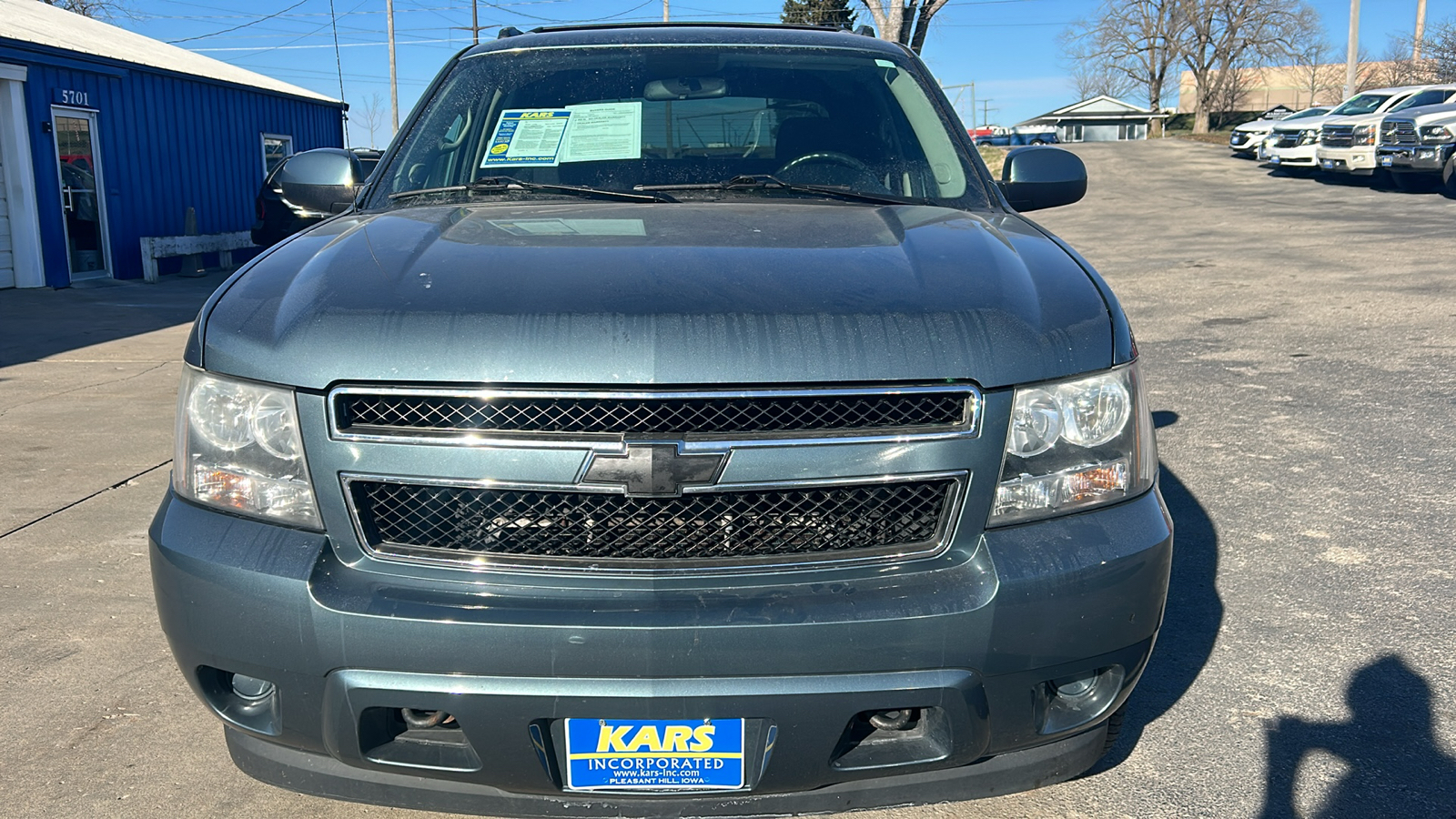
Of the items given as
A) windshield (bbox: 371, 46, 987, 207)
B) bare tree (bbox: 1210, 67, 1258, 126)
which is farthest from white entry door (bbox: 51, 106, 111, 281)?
bare tree (bbox: 1210, 67, 1258, 126)

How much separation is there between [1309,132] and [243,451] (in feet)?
91.0

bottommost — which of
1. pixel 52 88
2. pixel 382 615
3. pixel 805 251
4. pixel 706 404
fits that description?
pixel 382 615

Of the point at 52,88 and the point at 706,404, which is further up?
the point at 52,88

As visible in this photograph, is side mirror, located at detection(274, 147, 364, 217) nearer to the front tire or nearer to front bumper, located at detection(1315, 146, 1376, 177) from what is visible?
the front tire

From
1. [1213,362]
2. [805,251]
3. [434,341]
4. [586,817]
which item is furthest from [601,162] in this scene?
[1213,362]

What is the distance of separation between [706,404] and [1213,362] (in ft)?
21.7

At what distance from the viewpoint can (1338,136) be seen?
23203mm

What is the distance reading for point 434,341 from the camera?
204 centimetres

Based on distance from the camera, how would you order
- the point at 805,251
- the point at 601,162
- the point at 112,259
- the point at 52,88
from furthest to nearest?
the point at 112,259 → the point at 52,88 → the point at 601,162 → the point at 805,251

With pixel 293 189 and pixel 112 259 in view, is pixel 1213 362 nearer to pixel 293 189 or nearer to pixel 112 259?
pixel 293 189

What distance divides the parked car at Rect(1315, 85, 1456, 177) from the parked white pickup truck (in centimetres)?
81

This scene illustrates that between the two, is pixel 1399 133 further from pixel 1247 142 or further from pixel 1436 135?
pixel 1247 142

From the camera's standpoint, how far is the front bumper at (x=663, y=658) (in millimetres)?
1909

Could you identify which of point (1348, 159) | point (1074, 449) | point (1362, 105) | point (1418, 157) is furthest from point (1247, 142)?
point (1074, 449)
